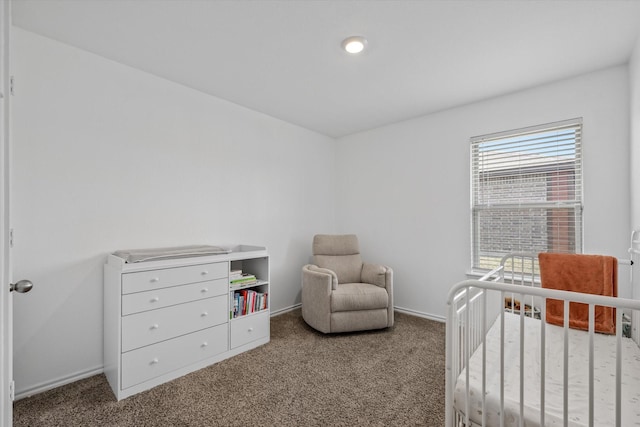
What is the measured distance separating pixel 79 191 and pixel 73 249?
0.41 meters

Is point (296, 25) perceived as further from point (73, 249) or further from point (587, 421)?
point (587, 421)

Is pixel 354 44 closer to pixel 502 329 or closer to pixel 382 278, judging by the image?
pixel 502 329

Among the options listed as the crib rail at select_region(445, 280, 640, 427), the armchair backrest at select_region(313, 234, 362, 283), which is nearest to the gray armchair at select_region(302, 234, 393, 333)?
the armchair backrest at select_region(313, 234, 362, 283)

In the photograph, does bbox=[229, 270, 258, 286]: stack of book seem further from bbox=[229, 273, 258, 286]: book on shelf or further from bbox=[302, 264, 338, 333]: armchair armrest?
bbox=[302, 264, 338, 333]: armchair armrest

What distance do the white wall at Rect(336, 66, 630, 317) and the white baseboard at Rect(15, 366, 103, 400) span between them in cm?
298

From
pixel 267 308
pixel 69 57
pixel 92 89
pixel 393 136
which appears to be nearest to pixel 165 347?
pixel 267 308

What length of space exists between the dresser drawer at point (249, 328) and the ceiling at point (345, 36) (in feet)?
6.84

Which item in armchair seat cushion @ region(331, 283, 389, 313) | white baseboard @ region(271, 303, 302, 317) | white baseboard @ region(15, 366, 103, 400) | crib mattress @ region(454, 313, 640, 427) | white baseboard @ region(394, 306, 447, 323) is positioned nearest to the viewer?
crib mattress @ region(454, 313, 640, 427)

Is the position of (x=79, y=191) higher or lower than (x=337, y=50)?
lower

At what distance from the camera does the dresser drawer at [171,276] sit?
196 cm

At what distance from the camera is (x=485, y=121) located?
9.83ft

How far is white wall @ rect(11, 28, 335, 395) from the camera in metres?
1.93

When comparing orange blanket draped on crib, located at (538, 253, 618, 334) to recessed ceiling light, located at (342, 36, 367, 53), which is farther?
recessed ceiling light, located at (342, 36, 367, 53)

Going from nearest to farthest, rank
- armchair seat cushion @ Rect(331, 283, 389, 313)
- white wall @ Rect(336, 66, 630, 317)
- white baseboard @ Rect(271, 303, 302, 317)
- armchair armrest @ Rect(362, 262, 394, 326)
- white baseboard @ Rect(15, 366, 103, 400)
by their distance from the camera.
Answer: white baseboard @ Rect(15, 366, 103, 400) → white wall @ Rect(336, 66, 630, 317) → armchair seat cushion @ Rect(331, 283, 389, 313) → armchair armrest @ Rect(362, 262, 394, 326) → white baseboard @ Rect(271, 303, 302, 317)
